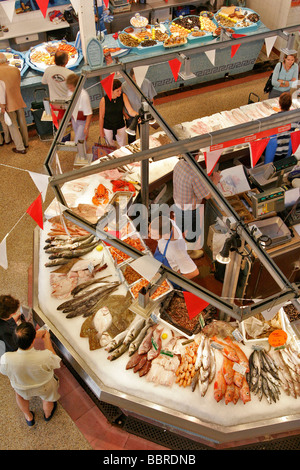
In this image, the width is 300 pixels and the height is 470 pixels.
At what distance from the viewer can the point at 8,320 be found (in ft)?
15.7

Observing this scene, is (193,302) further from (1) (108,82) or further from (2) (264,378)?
(1) (108,82)

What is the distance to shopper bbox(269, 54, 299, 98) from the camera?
7.30 m

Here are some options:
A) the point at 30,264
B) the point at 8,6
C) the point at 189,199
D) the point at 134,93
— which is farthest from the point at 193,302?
the point at 8,6

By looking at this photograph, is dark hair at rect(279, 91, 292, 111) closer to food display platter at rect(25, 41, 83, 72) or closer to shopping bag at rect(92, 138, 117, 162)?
shopping bag at rect(92, 138, 117, 162)

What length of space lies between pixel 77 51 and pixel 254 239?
649 centimetres

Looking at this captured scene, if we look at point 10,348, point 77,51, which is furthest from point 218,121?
point 10,348

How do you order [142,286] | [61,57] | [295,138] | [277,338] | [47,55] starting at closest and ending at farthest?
[277,338], [142,286], [295,138], [61,57], [47,55]

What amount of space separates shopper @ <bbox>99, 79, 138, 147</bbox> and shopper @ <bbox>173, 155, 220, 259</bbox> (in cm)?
165

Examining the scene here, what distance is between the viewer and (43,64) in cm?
831

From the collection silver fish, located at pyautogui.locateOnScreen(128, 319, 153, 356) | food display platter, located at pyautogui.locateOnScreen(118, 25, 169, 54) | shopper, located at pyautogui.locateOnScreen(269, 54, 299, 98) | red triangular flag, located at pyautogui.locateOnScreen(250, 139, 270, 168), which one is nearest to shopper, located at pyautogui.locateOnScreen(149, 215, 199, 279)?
silver fish, located at pyautogui.locateOnScreen(128, 319, 153, 356)

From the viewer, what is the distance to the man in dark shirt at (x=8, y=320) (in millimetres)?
4520

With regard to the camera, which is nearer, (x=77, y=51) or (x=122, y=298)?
(x=122, y=298)

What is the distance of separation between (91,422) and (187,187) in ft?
9.31
